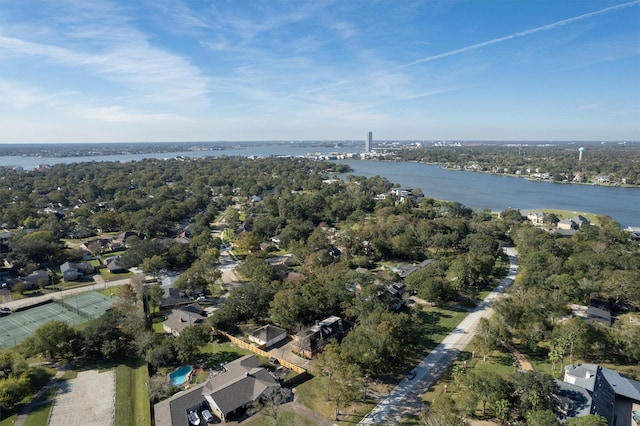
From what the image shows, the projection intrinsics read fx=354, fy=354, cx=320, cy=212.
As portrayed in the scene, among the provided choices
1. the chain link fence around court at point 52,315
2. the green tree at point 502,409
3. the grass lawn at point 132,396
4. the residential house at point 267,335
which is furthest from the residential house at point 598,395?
the chain link fence around court at point 52,315

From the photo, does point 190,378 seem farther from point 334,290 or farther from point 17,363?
point 334,290

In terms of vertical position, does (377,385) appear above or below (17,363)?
below

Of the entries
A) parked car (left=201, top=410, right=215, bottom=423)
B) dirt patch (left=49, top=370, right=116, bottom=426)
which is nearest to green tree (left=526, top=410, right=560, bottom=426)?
parked car (left=201, top=410, right=215, bottom=423)

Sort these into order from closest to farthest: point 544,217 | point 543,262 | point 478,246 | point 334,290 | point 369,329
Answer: point 369,329 < point 334,290 < point 543,262 < point 478,246 < point 544,217

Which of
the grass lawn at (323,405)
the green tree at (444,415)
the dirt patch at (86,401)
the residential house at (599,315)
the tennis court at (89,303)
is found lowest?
the dirt patch at (86,401)

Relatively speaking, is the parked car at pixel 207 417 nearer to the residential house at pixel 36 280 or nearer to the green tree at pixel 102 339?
the green tree at pixel 102 339

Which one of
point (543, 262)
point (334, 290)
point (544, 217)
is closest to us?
point (334, 290)

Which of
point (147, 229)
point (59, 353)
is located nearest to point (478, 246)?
point (59, 353)
